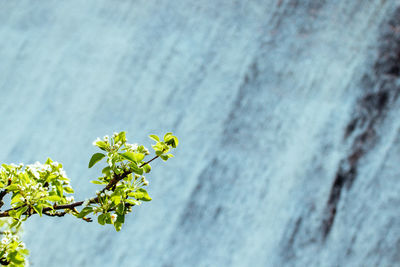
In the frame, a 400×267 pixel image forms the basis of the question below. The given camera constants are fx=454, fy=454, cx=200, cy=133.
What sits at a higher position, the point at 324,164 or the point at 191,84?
the point at 191,84

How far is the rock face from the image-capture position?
369 centimetres

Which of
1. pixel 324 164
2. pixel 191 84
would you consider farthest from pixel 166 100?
pixel 324 164

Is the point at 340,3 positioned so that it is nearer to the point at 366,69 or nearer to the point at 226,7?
the point at 366,69

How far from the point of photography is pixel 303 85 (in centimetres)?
399

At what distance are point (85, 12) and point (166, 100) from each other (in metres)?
1.10

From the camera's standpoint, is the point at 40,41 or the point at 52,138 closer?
the point at 52,138

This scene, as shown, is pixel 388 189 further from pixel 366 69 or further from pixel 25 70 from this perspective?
pixel 25 70

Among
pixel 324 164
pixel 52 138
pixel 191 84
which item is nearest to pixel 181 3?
pixel 191 84

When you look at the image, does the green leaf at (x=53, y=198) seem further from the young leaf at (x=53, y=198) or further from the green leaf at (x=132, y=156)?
the green leaf at (x=132, y=156)

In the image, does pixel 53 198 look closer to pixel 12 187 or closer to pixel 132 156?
pixel 12 187

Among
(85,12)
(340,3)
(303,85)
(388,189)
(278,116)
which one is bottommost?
(388,189)

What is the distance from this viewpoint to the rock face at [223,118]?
12.1 ft

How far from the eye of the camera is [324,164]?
3.89 meters

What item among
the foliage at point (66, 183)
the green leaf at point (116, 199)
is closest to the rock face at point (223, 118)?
the foliage at point (66, 183)
